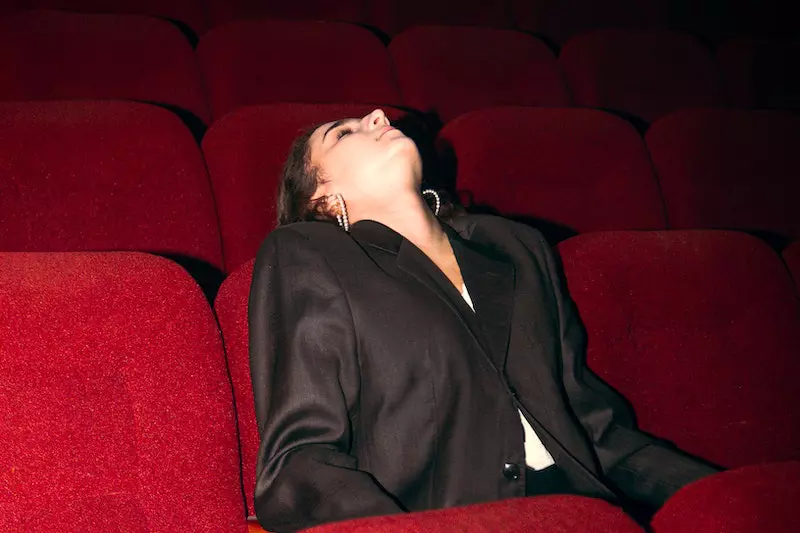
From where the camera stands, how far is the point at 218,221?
0.49m

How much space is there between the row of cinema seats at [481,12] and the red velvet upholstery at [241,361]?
0.46 metres

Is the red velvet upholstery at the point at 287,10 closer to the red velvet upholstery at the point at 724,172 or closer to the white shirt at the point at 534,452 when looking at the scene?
the red velvet upholstery at the point at 724,172

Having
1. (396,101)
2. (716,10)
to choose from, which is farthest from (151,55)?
(716,10)

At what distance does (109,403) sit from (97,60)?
14.8 inches

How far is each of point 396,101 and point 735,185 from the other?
0.26 m

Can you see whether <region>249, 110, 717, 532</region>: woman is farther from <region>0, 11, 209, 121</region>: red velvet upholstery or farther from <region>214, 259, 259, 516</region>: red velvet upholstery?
<region>0, 11, 209, 121</region>: red velvet upholstery

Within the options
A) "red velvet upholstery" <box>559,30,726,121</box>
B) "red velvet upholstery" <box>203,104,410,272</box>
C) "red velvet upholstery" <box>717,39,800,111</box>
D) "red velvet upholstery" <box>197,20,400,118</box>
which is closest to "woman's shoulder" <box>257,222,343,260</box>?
"red velvet upholstery" <box>203,104,410,272</box>

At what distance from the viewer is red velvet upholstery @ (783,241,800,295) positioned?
0.51 m

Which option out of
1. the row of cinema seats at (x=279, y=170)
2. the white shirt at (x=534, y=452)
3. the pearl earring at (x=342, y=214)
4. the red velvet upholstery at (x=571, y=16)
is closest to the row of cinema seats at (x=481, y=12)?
the red velvet upholstery at (x=571, y=16)

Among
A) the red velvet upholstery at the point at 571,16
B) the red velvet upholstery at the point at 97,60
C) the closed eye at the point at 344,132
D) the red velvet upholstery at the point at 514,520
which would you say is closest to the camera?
the red velvet upholstery at the point at 514,520

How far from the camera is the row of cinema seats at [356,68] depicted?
0.60 m

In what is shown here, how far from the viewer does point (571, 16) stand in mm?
924

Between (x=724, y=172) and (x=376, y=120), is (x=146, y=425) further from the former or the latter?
(x=724, y=172)

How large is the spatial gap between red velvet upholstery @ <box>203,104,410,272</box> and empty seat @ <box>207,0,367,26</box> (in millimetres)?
279
